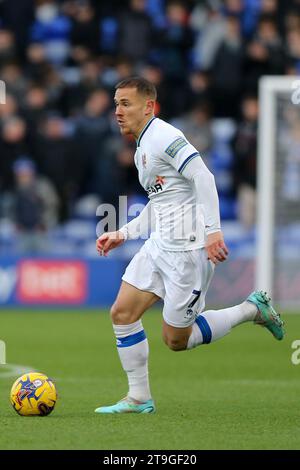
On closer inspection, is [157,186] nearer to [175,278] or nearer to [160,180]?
[160,180]

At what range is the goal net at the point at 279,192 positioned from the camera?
15.5 meters

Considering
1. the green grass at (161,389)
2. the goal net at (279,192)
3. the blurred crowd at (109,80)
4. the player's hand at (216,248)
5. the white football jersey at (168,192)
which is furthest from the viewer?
the blurred crowd at (109,80)

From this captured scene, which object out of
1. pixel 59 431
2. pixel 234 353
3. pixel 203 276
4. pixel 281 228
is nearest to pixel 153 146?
pixel 203 276

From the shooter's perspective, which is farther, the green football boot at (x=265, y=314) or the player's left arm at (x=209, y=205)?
the green football boot at (x=265, y=314)

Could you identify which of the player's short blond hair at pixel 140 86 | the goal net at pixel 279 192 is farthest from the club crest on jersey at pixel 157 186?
the goal net at pixel 279 192

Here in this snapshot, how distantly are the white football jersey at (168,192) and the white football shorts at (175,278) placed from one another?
0.07 metres

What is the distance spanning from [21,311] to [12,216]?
167cm

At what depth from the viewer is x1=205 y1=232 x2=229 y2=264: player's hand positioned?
23.2ft

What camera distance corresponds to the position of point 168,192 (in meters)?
7.64

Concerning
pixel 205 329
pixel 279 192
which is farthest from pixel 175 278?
pixel 279 192

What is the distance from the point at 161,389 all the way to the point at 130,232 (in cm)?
176

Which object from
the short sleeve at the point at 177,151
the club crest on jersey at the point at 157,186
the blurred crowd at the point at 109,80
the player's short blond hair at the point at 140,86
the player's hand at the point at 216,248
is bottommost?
the player's hand at the point at 216,248

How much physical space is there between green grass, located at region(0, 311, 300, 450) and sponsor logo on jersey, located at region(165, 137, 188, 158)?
1606 mm

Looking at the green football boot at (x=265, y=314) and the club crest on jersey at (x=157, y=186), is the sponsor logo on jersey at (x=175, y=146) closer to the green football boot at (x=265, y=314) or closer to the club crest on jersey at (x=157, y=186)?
the club crest on jersey at (x=157, y=186)
